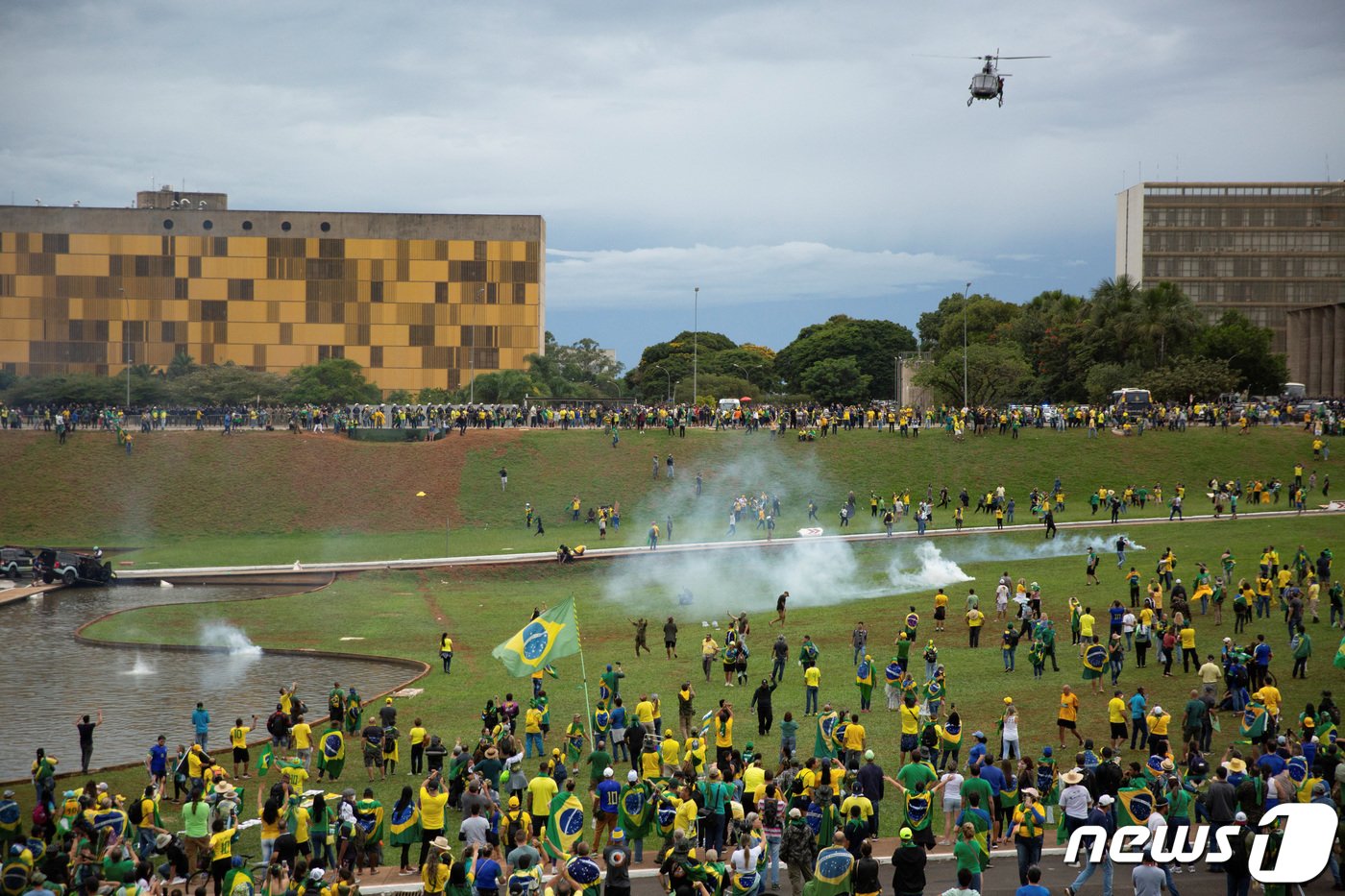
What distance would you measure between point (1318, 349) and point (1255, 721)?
105632mm

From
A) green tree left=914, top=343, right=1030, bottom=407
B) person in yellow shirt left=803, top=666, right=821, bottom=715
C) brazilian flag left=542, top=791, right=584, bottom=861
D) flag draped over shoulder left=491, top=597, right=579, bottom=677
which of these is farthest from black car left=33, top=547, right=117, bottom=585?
green tree left=914, top=343, right=1030, bottom=407

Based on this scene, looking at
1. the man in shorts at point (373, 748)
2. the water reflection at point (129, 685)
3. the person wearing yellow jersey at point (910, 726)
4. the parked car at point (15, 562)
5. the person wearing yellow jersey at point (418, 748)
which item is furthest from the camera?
the parked car at point (15, 562)

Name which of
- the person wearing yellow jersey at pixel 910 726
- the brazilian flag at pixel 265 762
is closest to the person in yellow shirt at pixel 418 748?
the brazilian flag at pixel 265 762

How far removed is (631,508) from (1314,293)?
355ft

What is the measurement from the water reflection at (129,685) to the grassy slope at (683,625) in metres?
1.45

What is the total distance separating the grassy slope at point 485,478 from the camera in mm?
55875

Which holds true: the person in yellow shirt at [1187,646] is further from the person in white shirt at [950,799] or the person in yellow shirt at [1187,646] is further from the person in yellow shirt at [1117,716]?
the person in white shirt at [950,799]

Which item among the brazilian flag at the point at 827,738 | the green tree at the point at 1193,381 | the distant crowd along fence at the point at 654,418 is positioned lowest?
the brazilian flag at the point at 827,738

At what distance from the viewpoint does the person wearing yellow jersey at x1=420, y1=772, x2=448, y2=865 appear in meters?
16.1

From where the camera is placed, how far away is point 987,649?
101ft

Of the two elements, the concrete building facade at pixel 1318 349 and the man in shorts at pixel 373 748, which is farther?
the concrete building facade at pixel 1318 349

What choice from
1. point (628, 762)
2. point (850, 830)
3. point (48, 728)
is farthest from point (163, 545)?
point (850, 830)

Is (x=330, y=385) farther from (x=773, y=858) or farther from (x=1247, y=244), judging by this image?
(x=1247, y=244)

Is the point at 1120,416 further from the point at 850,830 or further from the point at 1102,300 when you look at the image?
the point at 850,830
